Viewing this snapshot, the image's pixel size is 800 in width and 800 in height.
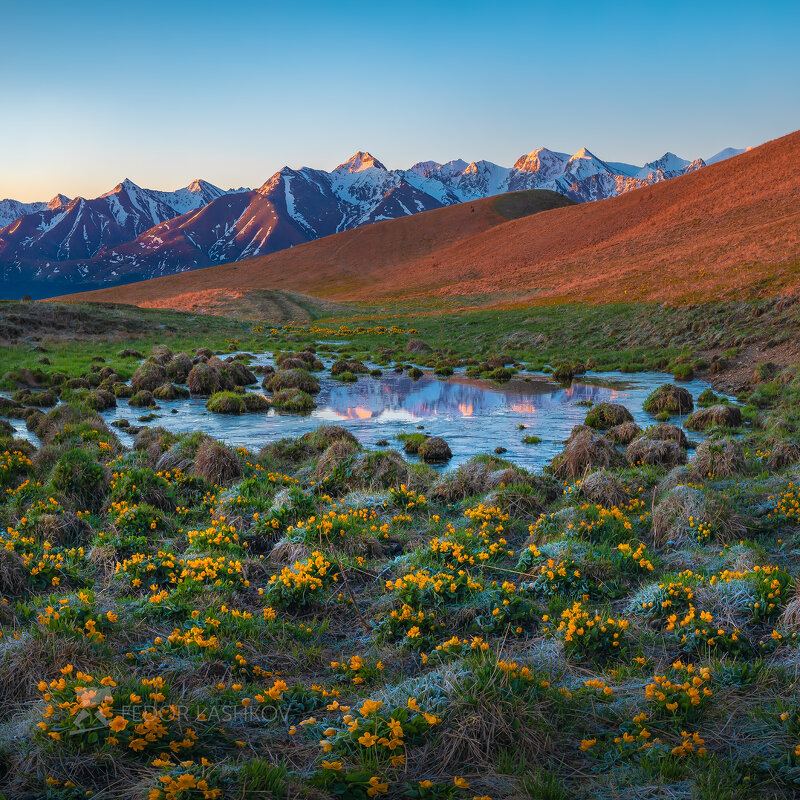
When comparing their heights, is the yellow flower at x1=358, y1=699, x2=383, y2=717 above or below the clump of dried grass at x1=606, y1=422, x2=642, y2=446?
above

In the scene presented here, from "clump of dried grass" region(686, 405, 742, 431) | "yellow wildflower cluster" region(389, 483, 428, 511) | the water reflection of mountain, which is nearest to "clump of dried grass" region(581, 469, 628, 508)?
"yellow wildflower cluster" region(389, 483, 428, 511)

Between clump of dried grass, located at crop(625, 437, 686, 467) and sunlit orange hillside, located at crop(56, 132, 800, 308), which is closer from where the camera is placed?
clump of dried grass, located at crop(625, 437, 686, 467)

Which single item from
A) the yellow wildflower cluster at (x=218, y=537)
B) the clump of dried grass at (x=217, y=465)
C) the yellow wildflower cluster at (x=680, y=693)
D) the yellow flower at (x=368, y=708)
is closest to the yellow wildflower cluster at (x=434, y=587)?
the yellow flower at (x=368, y=708)

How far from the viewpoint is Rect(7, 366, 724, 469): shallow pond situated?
19.0m

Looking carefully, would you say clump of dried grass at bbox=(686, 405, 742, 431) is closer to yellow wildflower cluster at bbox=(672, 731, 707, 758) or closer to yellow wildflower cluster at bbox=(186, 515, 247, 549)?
yellow wildflower cluster at bbox=(186, 515, 247, 549)

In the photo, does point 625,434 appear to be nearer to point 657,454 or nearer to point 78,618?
point 657,454

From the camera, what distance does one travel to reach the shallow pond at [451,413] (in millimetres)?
19000

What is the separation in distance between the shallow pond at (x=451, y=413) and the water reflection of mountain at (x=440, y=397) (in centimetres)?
4

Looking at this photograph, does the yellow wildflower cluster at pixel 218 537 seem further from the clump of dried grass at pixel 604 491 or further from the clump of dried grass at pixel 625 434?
the clump of dried grass at pixel 625 434

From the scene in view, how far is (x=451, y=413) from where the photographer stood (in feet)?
77.3

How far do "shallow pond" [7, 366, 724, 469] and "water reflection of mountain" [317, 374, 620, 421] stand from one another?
4 centimetres

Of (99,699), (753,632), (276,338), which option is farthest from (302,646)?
(276,338)

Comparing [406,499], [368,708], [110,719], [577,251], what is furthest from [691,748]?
[577,251]

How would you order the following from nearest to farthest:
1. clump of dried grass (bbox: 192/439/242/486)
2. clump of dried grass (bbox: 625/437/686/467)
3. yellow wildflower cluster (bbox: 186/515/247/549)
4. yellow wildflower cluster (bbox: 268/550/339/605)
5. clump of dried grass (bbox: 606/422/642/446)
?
1. yellow wildflower cluster (bbox: 268/550/339/605)
2. yellow wildflower cluster (bbox: 186/515/247/549)
3. clump of dried grass (bbox: 192/439/242/486)
4. clump of dried grass (bbox: 625/437/686/467)
5. clump of dried grass (bbox: 606/422/642/446)
